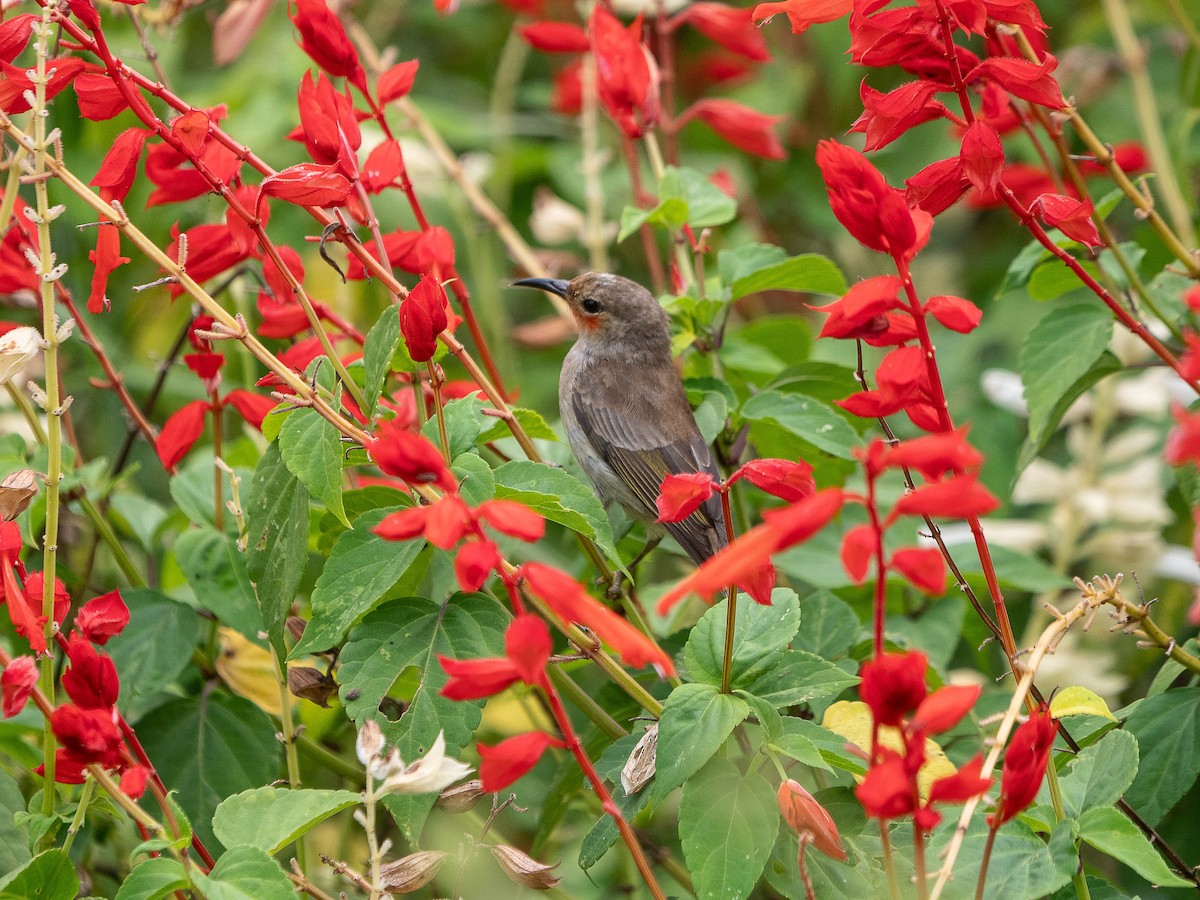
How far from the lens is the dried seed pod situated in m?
1.65

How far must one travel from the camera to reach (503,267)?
5.08 metres

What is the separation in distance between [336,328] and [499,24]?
3783mm

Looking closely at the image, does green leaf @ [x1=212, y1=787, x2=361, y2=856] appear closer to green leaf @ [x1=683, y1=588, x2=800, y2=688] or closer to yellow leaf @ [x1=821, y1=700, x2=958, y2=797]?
green leaf @ [x1=683, y1=588, x2=800, y2=688]

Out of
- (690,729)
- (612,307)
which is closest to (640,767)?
(690,729)

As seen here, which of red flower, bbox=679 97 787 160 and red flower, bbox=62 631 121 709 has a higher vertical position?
red flower, bbox=679 97 787 160

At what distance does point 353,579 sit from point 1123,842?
1.02 m

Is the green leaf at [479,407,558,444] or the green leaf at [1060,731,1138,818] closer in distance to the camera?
the green leaf at [1060,731,1138,818]

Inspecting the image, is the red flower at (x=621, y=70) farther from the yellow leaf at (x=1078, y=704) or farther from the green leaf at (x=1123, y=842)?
the green leaf at (x=1123, y=842)

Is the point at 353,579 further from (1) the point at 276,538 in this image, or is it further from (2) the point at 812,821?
(2) the point at 812,821

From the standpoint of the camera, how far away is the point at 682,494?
1.46 m

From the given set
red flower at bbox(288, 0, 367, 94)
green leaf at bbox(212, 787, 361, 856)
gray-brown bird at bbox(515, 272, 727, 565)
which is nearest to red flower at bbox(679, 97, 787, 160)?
gray-brown bird at bbox(515, 272, 727, 565)

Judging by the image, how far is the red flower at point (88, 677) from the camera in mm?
1431

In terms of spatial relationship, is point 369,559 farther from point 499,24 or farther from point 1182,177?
point 499,24

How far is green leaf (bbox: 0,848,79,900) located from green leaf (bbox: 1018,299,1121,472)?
161 cm
